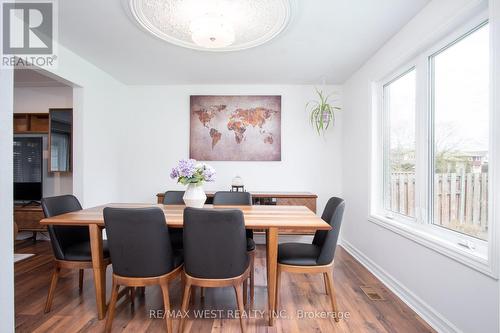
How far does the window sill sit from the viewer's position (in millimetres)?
1418

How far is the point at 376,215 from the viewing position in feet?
8.96

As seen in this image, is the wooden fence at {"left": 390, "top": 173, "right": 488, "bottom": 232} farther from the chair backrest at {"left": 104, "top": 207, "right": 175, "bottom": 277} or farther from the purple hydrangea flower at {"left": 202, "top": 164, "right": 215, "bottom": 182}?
the chair backrest at {"left": 104, "top": 207, "right": 175, "bottom": 277}

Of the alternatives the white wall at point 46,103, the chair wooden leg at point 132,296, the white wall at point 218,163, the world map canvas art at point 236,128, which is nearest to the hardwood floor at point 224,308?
the chair wooden leg at point 132,296

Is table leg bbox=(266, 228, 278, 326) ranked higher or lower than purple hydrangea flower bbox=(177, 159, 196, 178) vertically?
lower

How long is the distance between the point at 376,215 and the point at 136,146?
12.0ft

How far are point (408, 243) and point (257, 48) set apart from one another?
8.07 ft

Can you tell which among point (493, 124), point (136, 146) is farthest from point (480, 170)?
point (136, 146)

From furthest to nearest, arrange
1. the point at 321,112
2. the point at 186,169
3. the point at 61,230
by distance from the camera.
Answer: the point at 321,112
the point at 186,169
the point at 61,230

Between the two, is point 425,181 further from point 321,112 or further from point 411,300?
point 321,112

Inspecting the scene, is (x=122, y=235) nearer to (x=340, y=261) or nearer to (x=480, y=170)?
(x=480, y=170)

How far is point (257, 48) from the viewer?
8.58ft

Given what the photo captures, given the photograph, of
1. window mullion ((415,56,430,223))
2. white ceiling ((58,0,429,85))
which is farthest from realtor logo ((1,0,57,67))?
window mullion ((415,56,430,223))

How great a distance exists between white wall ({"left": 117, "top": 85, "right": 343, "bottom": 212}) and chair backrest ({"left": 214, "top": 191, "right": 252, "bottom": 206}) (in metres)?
1.20

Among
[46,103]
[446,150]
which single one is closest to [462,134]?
[446,150]
